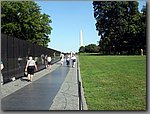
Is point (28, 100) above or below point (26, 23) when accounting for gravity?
below

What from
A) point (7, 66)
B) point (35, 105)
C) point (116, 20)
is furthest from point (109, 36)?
point (35, 105)

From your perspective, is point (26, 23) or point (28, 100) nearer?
point (28, 100)

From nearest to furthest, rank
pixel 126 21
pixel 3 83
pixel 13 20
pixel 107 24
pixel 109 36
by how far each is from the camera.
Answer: pixel 3 83 < pixel 126 21 < pixel 109 36 < pixel 107 24 < pixel 13 20

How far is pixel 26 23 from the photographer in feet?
168

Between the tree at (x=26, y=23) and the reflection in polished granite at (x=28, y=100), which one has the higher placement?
the tree at (x=26, y=23)

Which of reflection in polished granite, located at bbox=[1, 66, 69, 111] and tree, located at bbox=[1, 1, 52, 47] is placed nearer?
reflection in polished granite, located at bbox=[1, 66, 69, 111]

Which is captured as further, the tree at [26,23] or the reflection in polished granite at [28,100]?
the tree at [26,23]

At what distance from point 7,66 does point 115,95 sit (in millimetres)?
6423

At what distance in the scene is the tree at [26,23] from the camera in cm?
4543

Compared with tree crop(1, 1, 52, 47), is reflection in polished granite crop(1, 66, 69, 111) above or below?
below

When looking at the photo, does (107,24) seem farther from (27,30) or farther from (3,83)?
(27,30)

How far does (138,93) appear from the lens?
1246cm

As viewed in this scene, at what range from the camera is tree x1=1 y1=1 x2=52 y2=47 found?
45.4 metres

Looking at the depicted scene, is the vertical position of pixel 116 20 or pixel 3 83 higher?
pixel 116 20
